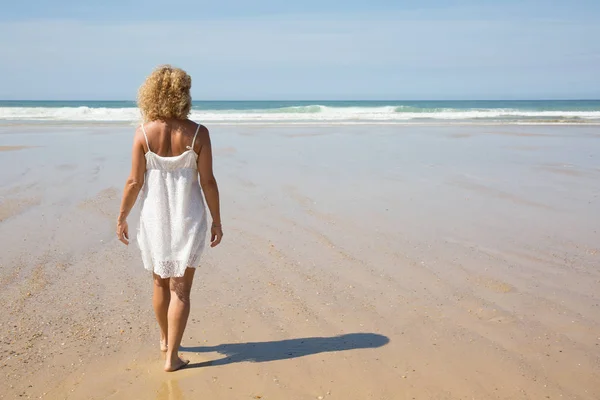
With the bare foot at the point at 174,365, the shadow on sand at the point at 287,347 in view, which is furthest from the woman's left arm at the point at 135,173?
the shadow on sand at the point at 287,347

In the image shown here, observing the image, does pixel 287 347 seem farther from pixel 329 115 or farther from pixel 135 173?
pixel 329 115

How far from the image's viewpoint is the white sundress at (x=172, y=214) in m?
3.64

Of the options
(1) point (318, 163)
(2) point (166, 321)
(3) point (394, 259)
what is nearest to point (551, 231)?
(3) point (394, 259)

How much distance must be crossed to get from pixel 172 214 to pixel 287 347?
119 cm

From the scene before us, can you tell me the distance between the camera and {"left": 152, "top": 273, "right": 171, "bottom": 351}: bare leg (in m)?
3.90

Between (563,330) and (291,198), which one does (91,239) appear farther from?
(563,330)

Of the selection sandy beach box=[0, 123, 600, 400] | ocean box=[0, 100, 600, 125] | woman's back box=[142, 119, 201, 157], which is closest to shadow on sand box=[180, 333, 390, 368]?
sandy beach box=[0, 123, 600, 400]

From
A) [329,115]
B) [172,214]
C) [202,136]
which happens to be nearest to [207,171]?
[202,136]

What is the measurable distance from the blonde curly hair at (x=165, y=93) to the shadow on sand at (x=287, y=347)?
61.9 inches

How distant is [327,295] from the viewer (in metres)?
4.98

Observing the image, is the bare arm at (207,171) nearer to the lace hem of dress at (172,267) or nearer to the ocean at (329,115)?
the lace hem of dress at (172,267)

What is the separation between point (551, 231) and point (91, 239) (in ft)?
16.8

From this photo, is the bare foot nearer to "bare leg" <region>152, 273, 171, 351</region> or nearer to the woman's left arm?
"bare leg" <region>152, 273, 171, 351</region>

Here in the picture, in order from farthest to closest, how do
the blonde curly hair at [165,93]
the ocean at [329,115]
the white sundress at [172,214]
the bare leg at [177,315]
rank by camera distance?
the ocean at [329,115], the bare leg at [177,315], the white sundress at [172,214], the blonde curly hair at [165,93]
